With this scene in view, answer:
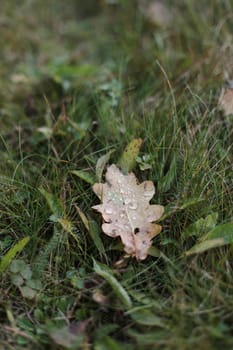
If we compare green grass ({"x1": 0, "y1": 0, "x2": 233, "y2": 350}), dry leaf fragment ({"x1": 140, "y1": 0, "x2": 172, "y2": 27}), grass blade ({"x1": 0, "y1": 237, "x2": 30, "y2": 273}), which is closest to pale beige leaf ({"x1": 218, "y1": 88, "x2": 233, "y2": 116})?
green grass ({"x1": 0, "y1": 0, "x2": 233, "y2": 350})

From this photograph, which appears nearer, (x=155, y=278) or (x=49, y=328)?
(x=49, y=328)

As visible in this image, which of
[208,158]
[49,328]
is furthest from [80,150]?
[49,328]

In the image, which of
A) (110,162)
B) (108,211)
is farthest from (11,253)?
(110,162)

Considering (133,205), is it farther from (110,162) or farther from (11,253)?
(11,253)

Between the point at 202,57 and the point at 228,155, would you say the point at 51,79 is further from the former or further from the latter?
the point at 228,155

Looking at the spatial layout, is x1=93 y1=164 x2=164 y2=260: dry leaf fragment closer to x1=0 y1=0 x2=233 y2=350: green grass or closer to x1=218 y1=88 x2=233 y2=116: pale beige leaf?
x1=0 y1=0 x2=233 y2=350: green grass

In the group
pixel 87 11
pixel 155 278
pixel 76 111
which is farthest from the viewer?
pixel 87 11

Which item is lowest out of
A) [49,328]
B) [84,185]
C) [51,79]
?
[49,328]

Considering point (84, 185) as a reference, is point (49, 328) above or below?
below
